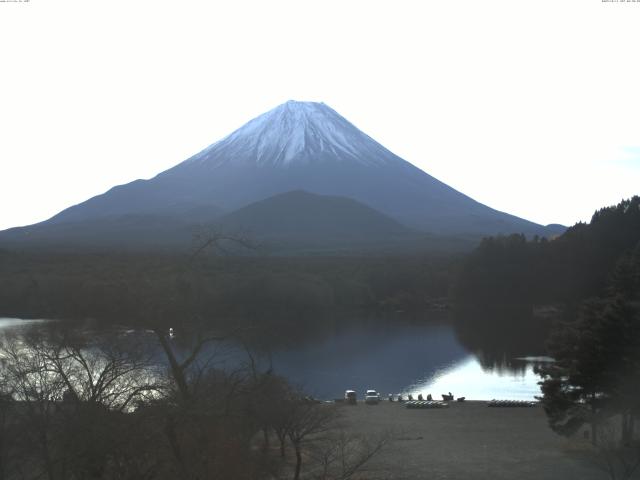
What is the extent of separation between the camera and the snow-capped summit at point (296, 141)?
85.9m

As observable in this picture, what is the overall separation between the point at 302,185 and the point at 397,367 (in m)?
62.4

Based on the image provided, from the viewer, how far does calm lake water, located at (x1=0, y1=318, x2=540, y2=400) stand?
17734 mm

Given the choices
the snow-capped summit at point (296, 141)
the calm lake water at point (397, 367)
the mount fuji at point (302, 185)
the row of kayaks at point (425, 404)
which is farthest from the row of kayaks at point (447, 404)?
the snow-capped summit at point (296, 141)

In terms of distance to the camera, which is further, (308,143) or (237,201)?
(308,143)

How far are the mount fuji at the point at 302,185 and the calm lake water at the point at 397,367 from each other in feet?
137

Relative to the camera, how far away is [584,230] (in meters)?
35.4

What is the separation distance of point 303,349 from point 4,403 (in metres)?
17.6

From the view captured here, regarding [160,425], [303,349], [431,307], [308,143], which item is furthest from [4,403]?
[308,143]

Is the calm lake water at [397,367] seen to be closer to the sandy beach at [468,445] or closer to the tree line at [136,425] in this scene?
the sandy beach at [468,445]

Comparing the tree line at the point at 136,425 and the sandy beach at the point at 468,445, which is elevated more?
the tree line at the point at 136,425

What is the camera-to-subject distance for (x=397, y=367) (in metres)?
20.7

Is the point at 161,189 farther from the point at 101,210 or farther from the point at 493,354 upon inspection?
the point at 493,354

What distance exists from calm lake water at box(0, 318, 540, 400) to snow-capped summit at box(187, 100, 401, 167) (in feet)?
201

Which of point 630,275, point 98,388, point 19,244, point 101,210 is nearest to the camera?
point 98,388
